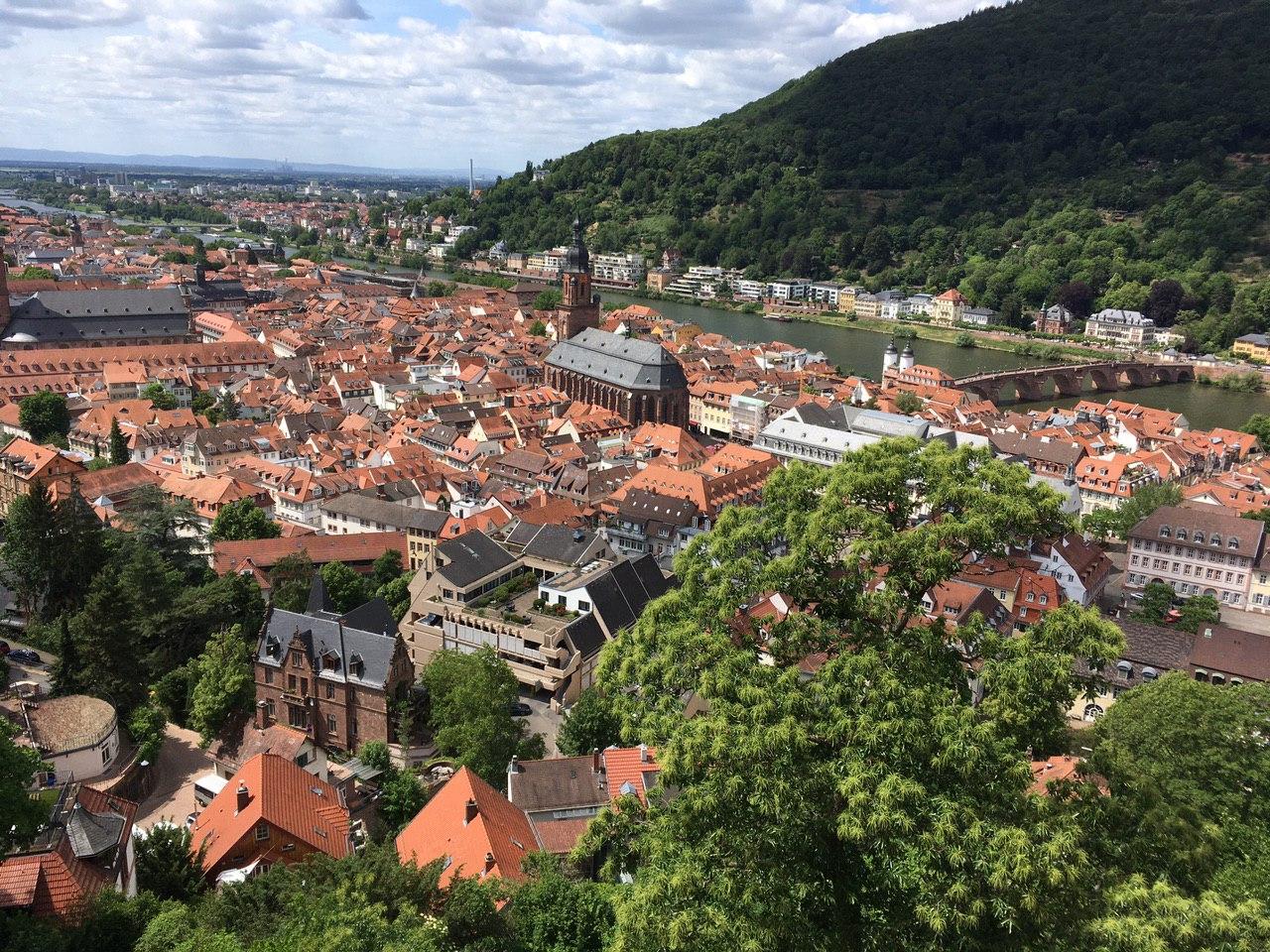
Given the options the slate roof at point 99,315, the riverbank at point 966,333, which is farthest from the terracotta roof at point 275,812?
the riverbank at point 966,333

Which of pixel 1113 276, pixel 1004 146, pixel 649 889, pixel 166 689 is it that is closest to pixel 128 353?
pixel 166 689

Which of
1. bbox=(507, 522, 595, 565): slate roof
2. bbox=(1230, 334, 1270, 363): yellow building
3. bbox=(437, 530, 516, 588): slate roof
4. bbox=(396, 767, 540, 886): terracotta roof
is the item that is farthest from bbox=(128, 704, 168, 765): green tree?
bbox=(1230, 334, 1270, 363): yellow building

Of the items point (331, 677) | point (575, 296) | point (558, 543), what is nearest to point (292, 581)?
point (331, 677)

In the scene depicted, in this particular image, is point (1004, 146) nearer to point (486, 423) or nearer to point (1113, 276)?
point (1113, 276)

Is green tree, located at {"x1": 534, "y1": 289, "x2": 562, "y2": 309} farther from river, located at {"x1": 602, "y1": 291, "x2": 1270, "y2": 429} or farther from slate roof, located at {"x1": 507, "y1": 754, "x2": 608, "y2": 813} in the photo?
slate roof, located at {"x1": 507, "y1": 754, "x2": 608, "y2": 813}

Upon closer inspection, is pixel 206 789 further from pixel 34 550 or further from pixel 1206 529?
pixel 1206 529

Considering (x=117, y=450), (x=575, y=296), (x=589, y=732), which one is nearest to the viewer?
(x=589, y=732)

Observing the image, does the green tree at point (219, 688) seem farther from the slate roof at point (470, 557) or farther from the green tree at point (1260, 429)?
the green tree at point (1260, 429)
